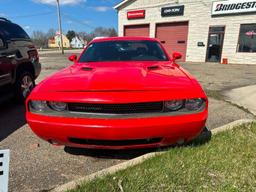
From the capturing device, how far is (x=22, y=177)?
8.63 feet

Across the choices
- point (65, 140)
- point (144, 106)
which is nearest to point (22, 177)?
point (65, 140)

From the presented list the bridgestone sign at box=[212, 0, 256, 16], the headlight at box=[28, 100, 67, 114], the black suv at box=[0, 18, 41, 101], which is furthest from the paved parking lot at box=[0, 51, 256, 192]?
the bridgestone sign at box=[212, 0, 256, 16]

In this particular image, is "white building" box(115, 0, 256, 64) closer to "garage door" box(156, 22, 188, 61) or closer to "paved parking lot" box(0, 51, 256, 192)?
"garage door" box(156, 22, 188, 61)

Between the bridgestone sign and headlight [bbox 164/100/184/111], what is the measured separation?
16.3 metres

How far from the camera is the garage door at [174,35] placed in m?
19.5

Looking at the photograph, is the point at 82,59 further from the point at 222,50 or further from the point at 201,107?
the point at 222,50

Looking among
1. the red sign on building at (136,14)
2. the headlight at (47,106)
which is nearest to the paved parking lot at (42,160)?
the headlight at (47,106)

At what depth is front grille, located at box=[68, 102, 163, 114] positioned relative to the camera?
2445 mm

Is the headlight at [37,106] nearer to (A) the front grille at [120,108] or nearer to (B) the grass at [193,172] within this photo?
(A) the front grille at [120,108]

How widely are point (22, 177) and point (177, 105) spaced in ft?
6.00

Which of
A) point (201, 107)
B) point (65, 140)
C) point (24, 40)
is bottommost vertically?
point (65, 140)

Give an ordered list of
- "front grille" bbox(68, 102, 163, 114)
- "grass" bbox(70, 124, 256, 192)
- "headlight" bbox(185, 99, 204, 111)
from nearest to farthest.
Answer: "grass" bbox(70, 124, 256, 192)
"front grille" bbox(68, 102, 163, 114)
"headlight" bbox(185, 99, 204, 111)

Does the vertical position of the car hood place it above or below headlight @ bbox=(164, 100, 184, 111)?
above

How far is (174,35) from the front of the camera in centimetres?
2008
